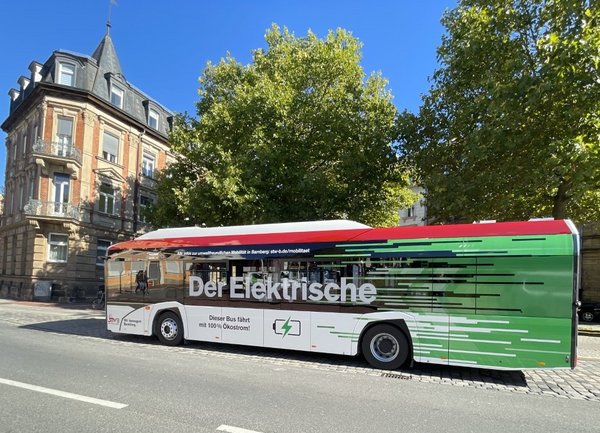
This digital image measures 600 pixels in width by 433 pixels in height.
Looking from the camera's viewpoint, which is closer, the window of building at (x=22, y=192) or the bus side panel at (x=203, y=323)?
the bus side panel at (x=203, y=323)

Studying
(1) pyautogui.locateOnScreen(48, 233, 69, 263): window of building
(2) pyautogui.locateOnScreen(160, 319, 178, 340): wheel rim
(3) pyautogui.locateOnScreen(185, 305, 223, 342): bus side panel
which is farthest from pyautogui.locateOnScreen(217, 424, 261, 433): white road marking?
(1) pyautogui.locateOnScreen(48, 233, 69, 263): window of building

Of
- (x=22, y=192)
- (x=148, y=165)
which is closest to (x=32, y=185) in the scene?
(x=22, y=192)

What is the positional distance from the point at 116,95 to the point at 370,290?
27.2m

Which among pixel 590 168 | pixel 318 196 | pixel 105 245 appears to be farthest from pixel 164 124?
pixel 590 168

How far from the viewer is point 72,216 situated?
2628cm

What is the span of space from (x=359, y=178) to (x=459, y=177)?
455 centimetres

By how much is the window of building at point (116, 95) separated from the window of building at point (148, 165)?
4.19m

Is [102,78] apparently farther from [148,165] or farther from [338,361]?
[338,361]

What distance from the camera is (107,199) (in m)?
29.4

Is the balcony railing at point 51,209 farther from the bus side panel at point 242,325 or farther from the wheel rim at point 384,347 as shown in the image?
the wheel rim at point 384,347

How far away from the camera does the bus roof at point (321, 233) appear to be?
7.75 meters

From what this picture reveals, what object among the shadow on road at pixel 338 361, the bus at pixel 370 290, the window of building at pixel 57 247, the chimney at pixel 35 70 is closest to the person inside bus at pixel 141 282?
the bus at pixel 370 290

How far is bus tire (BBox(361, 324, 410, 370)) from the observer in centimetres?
841

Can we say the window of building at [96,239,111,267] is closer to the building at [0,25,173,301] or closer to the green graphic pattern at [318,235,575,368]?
the building at [0,25,173,301]
